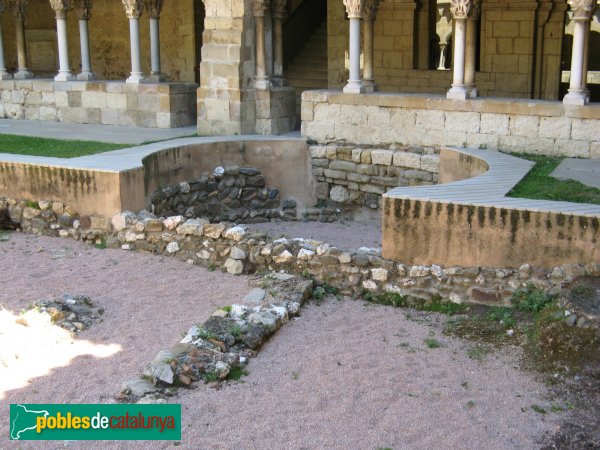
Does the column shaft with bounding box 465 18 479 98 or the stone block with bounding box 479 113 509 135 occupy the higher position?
the column shaft with bounding box 465 18 479 98

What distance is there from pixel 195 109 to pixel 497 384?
403 inches

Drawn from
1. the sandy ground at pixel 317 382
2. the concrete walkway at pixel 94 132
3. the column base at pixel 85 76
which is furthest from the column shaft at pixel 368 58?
the column base at pixel 85 76

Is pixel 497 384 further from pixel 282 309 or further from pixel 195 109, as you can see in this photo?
pixel 195 109

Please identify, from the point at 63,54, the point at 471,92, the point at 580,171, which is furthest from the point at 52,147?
the point at 580,171

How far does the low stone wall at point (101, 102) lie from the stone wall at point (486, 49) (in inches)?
154

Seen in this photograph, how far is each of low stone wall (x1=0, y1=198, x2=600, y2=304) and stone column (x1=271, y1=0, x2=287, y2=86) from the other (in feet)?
16.0

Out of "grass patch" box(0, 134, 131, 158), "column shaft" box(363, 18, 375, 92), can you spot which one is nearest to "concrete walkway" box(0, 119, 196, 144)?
"grass patch" box(0, 134, 131, 158)

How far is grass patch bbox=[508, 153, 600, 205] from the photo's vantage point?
772cm

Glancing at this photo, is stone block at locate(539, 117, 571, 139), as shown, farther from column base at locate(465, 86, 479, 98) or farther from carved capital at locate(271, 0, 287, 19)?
carved capital at locate(271, 0, 287, 19)

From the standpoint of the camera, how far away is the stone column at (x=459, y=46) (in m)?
11.0

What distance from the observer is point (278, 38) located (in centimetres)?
1341

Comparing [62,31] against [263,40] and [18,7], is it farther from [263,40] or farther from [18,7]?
[263,40]

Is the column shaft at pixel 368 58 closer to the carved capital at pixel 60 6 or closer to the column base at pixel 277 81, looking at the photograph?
the column base at pixel 277 81

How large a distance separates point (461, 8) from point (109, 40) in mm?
11692
